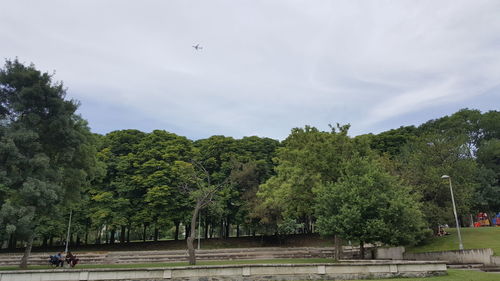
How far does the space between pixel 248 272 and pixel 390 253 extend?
2033cm

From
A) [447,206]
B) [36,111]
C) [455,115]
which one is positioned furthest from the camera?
[455,115]

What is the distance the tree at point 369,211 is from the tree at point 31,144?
19.2 metres

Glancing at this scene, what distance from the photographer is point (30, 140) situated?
22.6 m

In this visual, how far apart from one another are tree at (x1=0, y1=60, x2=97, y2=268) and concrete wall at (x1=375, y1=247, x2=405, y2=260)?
27.6m

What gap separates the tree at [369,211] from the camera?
836 inches

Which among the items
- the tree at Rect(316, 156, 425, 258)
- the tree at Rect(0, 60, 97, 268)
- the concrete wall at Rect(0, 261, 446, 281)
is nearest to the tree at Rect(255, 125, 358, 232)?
the tree at Rect(316, 156, 425, 258)

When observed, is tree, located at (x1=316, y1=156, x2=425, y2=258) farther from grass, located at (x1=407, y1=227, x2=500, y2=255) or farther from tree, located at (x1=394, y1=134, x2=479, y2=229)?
tree, located at (x1=394, y1=134, x2=479, y2=229)

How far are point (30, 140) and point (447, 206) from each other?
36.9m

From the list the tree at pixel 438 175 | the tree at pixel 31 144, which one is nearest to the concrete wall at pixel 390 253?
the tree at pixel 438 175

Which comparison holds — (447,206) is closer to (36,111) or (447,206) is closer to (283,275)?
(283,275)

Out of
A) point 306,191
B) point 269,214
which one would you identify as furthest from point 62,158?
point 269,214

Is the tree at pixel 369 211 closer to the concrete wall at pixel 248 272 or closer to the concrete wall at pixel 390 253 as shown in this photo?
the concrete wall at pixel 248 272

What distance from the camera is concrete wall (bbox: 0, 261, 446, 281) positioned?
46.1 feet

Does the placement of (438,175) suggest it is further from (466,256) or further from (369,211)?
(369,211)
